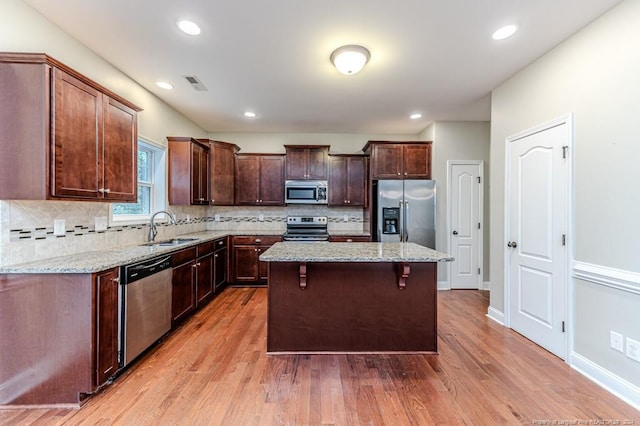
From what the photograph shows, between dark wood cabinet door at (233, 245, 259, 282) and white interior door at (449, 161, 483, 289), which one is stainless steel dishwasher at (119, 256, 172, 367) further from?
white interior door at (449, 161, 483, 289)

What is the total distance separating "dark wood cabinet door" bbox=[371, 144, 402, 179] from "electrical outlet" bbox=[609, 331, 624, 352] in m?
3.20

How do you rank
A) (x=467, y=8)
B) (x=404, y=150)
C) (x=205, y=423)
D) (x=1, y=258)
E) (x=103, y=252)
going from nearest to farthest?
(x=205, y=423) < (x=1, y=258) < (x=467, y=8) < (x=103, y=252) < (x=404, y=150)

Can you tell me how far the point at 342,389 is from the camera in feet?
6.68

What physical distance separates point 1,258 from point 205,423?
1.76 m

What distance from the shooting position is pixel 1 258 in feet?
6.16

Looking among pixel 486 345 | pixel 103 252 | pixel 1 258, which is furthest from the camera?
pixel 486 345

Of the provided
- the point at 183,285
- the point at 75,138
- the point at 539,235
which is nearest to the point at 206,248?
the point at 183,285

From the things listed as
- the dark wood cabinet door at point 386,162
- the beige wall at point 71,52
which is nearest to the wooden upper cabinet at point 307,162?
the dark wood cabinet door at point 386,162

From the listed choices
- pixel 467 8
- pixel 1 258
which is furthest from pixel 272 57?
pixel 1 258

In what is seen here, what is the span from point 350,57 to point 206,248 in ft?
9.66

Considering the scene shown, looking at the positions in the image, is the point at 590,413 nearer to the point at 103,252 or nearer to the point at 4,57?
the point at 103,252

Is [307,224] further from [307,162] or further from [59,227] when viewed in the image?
[59,227]

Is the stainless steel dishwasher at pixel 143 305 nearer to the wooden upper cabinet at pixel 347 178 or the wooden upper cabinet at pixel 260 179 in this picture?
the wooden upper cabinet at pixel 260 179

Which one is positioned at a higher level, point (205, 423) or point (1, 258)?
point (1, 258)
